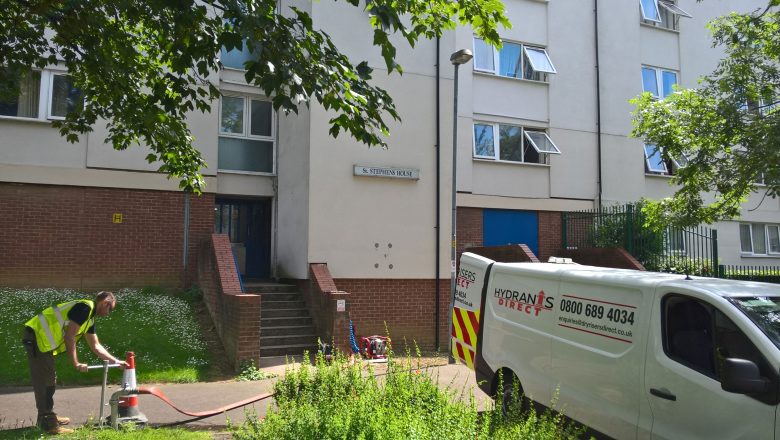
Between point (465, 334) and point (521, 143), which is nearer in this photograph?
point (465, 334)

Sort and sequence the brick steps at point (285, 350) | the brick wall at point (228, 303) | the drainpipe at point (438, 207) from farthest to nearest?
the drainpipe at point (438, 207), the brick steps at point (285, 350), the brick wall at point (228, 303)

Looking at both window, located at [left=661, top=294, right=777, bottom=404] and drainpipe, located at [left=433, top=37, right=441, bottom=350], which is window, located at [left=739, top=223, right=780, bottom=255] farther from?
window, located at [left=661, top=294, right=777, bottom=404]

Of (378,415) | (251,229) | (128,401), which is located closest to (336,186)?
(251,229)

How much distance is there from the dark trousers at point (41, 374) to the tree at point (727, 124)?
974 centimetres

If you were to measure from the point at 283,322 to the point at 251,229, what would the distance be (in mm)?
3585

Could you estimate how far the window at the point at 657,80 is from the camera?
1881 cm

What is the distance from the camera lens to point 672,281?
5.24m

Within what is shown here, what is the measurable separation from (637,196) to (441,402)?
598 inches

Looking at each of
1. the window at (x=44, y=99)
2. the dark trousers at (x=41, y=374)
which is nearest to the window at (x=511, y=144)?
the window at (x=44, y=99)

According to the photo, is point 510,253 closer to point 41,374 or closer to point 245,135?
point 245,135

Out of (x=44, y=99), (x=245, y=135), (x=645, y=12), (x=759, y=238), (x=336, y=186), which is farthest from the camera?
(x=759, y=238)

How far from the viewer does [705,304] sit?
15.8ft

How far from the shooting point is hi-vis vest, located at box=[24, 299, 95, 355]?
6215 millimetres

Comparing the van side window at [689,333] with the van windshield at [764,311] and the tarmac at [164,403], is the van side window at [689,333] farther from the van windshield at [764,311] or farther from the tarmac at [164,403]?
the tarmac at [164,403]
